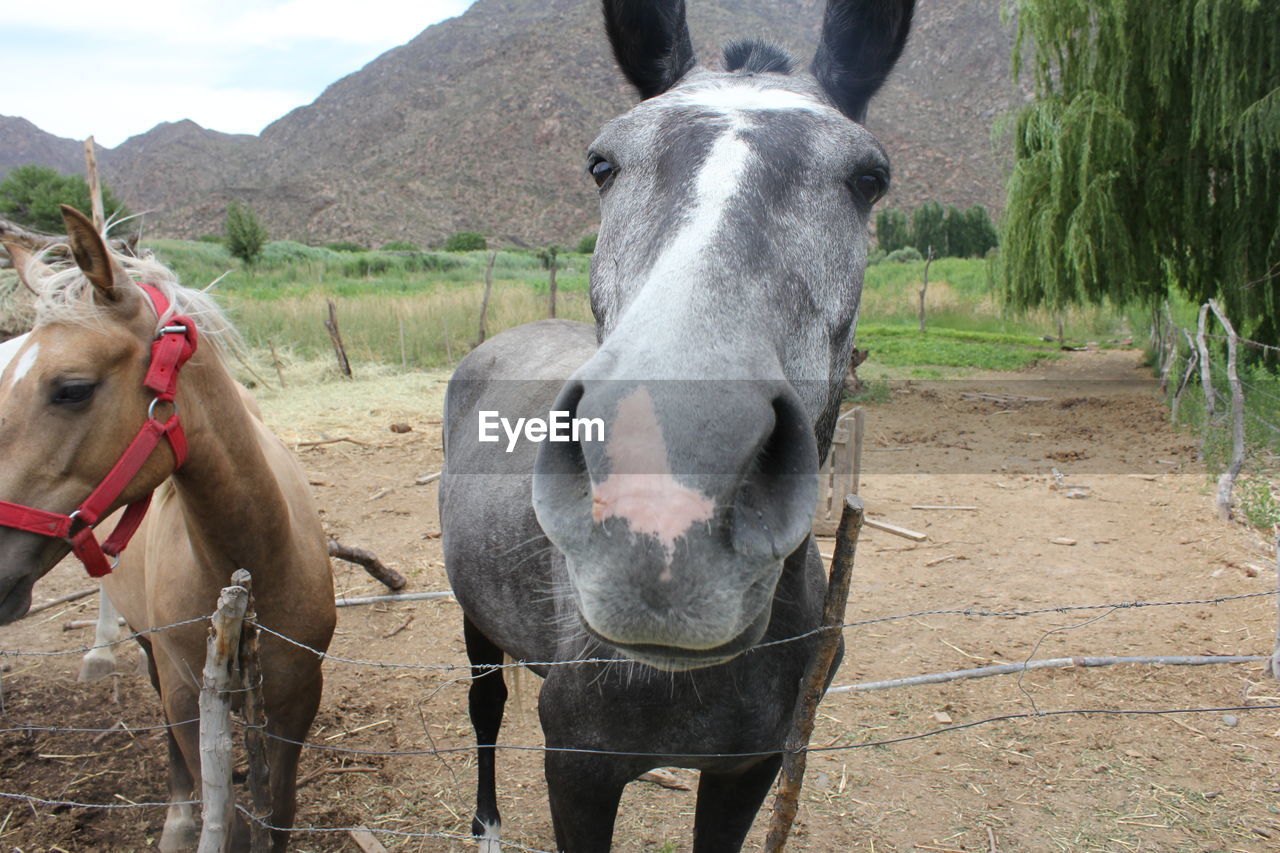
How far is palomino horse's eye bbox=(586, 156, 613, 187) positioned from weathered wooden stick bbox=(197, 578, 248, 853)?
52.2 inches

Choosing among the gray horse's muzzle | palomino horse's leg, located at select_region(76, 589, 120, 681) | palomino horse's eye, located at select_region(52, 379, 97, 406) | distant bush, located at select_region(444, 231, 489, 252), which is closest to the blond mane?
palomino horse's eye, located at select_region(52, 379, 97, 406)

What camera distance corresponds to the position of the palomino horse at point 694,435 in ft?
3.16

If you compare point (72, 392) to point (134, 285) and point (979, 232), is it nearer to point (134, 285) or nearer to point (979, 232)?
point (134, 285)

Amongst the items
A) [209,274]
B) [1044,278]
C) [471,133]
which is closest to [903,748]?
[1044,278]

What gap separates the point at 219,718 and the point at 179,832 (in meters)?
1.38

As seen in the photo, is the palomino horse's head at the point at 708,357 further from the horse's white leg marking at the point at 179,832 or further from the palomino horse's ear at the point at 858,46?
the horse's white leg marking at the point at 179,832

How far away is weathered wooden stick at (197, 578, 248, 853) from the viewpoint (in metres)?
1.81

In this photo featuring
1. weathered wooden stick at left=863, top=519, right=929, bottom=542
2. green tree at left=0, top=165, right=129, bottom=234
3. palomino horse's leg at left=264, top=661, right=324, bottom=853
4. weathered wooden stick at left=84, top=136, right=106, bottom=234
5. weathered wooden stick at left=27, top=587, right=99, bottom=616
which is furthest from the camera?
green tree at left=0, top=165, right=129, bottom=234

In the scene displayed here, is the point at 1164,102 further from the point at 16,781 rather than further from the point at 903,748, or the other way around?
the point at 16,781

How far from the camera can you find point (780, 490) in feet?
3.41

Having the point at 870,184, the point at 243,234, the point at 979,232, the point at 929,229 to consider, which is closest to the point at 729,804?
the point at 870,184

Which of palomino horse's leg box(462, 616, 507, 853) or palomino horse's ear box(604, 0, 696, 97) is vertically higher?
palomino horse's ear box(604, 0, 696, 97)

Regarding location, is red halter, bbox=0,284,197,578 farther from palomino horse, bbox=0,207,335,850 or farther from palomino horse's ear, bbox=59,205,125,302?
palomino horse's ear, bbox=59,205,125,302

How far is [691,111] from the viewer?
151cm
